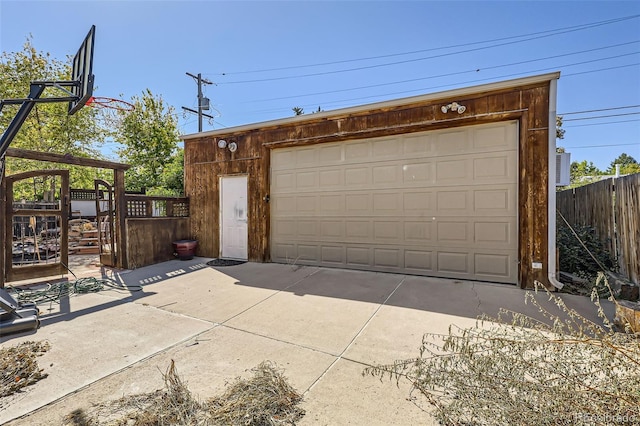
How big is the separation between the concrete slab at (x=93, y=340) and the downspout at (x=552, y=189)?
190 inches

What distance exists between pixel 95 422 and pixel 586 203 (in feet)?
24.7

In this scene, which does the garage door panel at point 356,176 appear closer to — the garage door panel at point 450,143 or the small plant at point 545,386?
the garage door panel at point 450,143

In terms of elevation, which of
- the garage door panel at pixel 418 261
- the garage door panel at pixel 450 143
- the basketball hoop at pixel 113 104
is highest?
the basketball hoop at pixel 113 104

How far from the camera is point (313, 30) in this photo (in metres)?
7.73

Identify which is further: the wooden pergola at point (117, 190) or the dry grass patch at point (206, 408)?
the wooden pergola at point (117, 190)

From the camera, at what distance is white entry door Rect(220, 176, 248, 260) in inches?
262

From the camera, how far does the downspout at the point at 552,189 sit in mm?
4062

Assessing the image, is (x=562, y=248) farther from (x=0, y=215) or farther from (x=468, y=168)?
(x=0, y=215)

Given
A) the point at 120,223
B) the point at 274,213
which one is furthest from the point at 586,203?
the point at 120,223

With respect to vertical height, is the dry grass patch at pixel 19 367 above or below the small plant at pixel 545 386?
below

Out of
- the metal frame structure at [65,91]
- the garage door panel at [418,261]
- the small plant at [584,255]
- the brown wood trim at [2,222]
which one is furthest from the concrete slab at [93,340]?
the small plant at [584,255]

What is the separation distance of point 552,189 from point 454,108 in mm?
1924

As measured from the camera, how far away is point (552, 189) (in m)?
4.11

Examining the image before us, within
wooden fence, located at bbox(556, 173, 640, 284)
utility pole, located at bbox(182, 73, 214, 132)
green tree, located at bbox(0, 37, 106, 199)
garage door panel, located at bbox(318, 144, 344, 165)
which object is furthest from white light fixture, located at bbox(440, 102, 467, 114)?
utility pole, located at bbox(182, 73, 214, 132)
